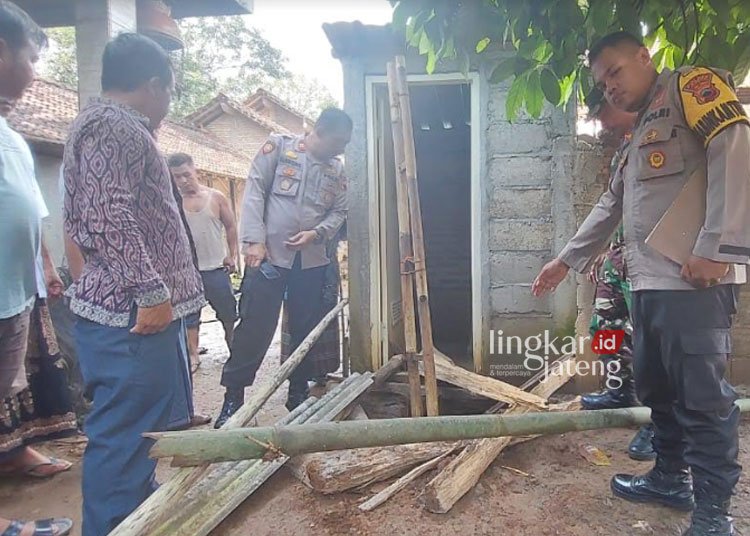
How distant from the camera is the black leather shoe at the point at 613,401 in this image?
307cm

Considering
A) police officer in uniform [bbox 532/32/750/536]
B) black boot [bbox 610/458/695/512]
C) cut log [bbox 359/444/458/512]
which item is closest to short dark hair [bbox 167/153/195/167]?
cut log [bbox 359/444/458/512]

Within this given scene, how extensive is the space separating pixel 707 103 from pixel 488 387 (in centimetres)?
194

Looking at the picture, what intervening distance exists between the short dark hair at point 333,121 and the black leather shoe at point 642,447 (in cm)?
229

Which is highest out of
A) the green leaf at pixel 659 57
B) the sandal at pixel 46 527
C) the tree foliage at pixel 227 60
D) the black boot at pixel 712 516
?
the tree foliage at pixel 227 60

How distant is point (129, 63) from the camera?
1826 mm

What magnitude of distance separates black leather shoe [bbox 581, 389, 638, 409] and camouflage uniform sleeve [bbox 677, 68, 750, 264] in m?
1.63

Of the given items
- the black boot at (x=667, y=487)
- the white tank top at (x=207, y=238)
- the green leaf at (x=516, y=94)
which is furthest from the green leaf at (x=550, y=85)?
the white tank top at (x=207, y=238)

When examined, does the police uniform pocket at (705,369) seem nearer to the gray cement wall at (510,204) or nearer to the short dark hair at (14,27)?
the gray cement wall at (510,204)

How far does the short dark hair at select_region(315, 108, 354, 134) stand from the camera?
3244 mm

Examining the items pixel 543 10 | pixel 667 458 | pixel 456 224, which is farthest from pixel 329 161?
pixel 456 224

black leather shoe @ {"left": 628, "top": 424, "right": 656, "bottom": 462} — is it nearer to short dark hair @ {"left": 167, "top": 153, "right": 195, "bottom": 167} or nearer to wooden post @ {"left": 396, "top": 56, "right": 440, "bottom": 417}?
wooden post @ {"left": 396, "top": 56, "right": 440, "bottom": 417}

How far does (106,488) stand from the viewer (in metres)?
1.80

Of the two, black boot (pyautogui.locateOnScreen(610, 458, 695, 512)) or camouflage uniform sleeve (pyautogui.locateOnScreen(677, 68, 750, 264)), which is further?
black boot (pyautogui.locateOnScreen(610, 458, 695, 512))

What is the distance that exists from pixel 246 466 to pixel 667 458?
1773 mm
